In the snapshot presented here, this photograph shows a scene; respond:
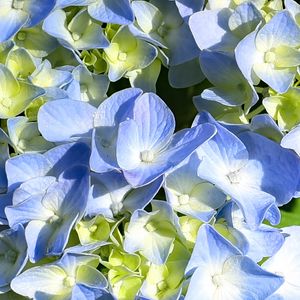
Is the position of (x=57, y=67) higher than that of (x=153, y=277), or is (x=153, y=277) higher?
(x=57, y=67)

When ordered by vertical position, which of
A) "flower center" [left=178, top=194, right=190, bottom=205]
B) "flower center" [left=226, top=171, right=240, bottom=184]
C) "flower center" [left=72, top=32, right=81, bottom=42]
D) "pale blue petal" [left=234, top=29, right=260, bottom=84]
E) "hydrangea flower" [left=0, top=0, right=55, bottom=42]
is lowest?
"flower center" [left=178, top=194, right=190, bottom=205]

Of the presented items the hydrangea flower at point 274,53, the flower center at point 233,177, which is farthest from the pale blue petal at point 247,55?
the flower center at point 233,177

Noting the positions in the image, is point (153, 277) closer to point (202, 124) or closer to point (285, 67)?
point (202, 124)

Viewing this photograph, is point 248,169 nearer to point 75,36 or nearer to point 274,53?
point 274,53

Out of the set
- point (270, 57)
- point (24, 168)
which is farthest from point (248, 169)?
point (24, 168)

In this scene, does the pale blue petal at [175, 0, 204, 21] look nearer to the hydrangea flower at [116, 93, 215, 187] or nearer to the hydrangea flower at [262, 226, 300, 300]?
the hydrangea flower at [116, 93, 215, 187]

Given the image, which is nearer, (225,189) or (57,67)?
(225,189)

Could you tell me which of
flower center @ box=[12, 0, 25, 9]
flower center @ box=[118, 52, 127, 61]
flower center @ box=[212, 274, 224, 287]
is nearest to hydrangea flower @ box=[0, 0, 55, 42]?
flower center @ box=[12, 0, 25, 9]

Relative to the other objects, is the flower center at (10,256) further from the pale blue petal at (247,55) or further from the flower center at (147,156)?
the pale blue petal at (247,55)

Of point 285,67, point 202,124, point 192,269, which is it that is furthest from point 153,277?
point 285,67
